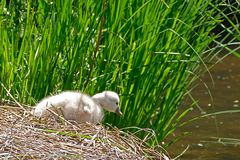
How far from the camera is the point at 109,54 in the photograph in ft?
15.6

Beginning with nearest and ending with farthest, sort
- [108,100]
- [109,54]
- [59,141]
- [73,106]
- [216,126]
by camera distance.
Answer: [59,141], [73,106], [108,100], [109,54], [216,126]

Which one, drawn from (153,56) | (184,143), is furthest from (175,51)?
(184,143)

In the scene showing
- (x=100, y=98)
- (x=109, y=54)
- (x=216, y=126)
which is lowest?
(x=216, y=126)

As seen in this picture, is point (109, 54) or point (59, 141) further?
point (109, 54)

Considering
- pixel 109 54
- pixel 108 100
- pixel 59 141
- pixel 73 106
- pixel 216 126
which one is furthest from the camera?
pixel 216 126

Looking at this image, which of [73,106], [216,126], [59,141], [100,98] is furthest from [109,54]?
[216,126]

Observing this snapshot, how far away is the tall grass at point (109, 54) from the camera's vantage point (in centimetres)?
470

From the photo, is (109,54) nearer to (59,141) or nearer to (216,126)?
(59,141)

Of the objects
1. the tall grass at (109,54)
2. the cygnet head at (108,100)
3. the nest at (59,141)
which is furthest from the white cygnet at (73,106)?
the tall grass at (109,54)

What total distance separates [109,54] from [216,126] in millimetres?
2445

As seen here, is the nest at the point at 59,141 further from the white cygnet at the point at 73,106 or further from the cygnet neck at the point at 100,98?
the cygnet neck at the point at 100,98

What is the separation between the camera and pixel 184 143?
8.34m

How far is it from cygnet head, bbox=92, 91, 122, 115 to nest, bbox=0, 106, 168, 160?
1.14 feet

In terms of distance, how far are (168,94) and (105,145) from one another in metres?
1.29
